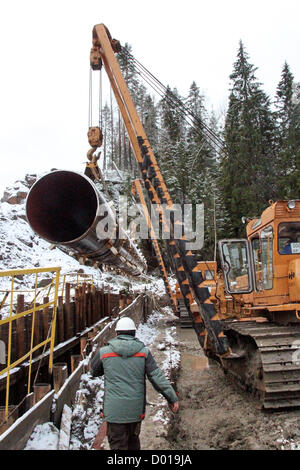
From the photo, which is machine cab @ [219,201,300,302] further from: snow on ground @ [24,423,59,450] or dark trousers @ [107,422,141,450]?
snow on ground @ [24,423,59,450]

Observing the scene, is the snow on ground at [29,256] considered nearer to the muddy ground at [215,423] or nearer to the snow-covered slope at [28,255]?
the snow-covered slope at [28,255]

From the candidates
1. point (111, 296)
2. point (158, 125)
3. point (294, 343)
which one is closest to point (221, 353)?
point (294, 343)

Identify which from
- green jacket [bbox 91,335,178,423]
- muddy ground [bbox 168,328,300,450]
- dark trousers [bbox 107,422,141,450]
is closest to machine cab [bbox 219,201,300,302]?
muddy ground [bbox 168,328,300,450]

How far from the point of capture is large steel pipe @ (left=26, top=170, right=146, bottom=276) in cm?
497

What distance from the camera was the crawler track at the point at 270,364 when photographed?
5383mm

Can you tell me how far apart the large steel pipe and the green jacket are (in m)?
1.75

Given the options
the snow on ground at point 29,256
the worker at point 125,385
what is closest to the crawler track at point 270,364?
the worker at point 125,385

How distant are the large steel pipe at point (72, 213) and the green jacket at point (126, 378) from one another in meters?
1.75

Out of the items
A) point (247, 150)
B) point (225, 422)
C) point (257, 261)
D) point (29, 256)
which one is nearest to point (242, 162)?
point (247, 150)

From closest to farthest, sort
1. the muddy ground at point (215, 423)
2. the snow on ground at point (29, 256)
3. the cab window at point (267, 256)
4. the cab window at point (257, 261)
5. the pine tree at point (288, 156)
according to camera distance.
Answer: the muddy ground at point (215, 423), the cab window at point (267, 256), the cab window at point (257, 261), the snow on ground at point (29, 256), the pine tree at point (288, 156)

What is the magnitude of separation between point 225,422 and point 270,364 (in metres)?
1.09

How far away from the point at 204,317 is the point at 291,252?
1897mm

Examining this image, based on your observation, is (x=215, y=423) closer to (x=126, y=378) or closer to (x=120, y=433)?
(x=120, y=433)
